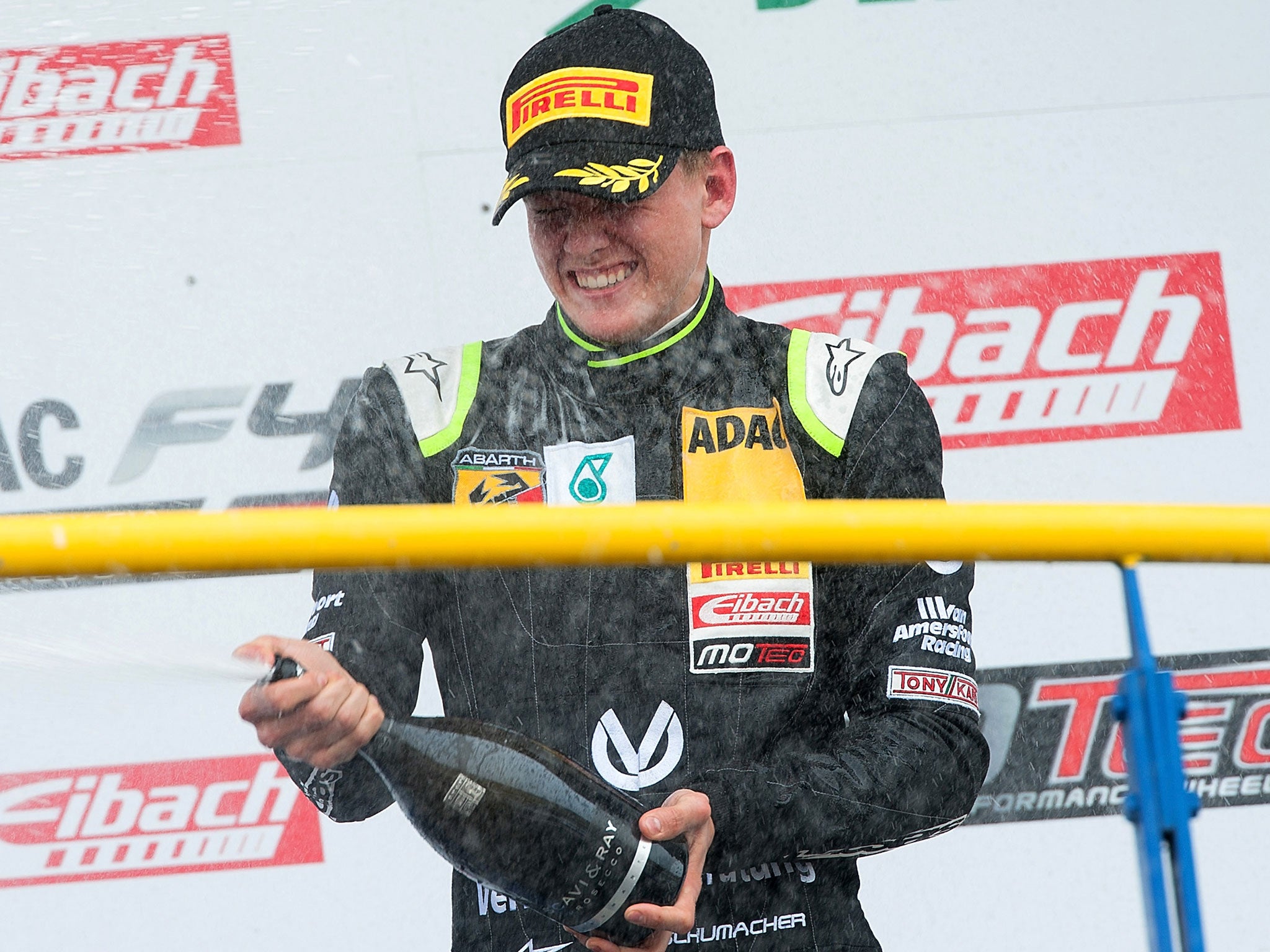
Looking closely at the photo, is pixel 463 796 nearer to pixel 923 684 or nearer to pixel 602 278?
pixel 923 684

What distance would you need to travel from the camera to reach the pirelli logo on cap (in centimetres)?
125

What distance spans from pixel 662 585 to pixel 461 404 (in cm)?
27

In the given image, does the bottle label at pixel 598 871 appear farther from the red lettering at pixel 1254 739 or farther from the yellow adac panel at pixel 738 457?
the red lettering at pixel 1254 739

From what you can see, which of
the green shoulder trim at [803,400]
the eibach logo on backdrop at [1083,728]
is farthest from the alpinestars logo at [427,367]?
the eibach logo on backdrop at [1083,728]

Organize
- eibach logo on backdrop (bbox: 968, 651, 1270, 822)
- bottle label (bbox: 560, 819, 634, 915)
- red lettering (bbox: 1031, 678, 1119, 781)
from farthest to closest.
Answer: red lettering (bbox: 1031, 678, 1119, 781)
eibach logo on backdrop (bbox: 968, 651, 1270, 822)
bottle label (bbox: 560, 819, 634, 915)

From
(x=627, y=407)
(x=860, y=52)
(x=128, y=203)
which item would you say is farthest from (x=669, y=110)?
(x=128, y=203)

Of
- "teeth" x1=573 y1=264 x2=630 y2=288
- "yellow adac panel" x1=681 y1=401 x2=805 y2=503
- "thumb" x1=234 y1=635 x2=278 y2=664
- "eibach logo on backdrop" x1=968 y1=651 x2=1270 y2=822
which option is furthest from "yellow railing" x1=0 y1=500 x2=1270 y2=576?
"eibach logo on backdrop" x1=968 y1=651 x2=1270 y2=822

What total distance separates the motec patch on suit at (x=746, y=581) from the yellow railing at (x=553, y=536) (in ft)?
1.15

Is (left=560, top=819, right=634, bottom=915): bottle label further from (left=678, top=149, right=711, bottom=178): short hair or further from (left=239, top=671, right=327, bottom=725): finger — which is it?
(left=678, top=149, right=711, bottom=178): short hair

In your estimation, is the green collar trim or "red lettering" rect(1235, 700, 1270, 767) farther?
"red lettering" rect(1235, 700, 1270, 767)

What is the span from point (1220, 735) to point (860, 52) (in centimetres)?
135

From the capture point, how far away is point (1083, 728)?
6.91 feet

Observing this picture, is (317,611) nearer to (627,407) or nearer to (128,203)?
(627,407)

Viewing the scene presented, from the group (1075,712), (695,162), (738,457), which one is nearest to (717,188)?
(695,162)
